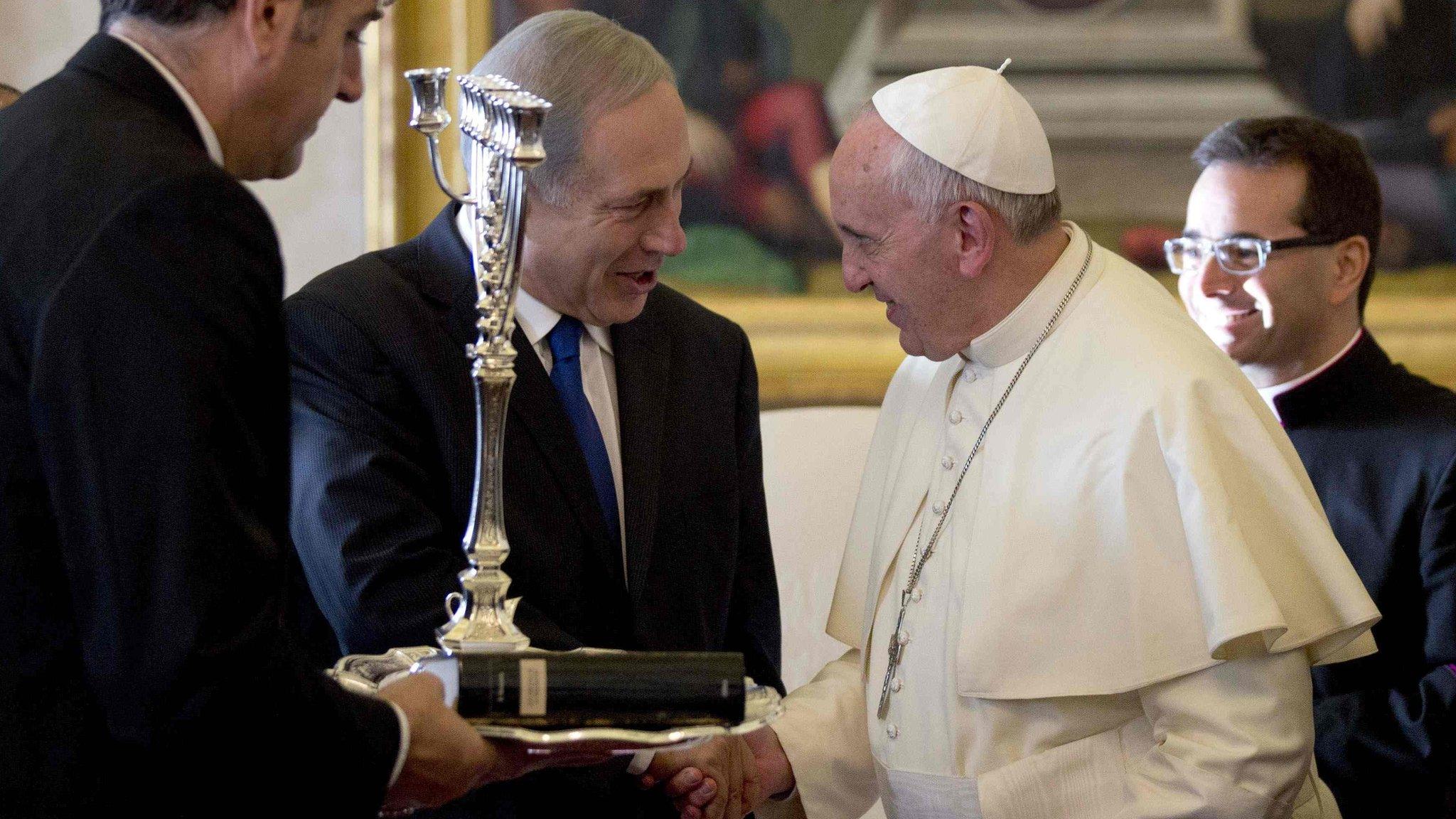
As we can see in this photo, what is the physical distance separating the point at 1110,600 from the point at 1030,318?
50cm

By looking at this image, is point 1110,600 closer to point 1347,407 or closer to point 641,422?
point 641,422

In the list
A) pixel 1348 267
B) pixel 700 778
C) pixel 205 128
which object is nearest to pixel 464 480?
pixel 700 778

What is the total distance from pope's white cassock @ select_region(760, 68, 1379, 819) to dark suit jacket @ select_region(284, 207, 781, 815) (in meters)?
0.36

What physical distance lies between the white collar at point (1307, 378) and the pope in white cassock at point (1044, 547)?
0.96 m

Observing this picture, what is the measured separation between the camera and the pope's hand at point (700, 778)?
234 cm

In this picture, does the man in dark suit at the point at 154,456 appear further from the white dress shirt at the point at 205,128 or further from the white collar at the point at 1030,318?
the white collar at the point at 1030,318

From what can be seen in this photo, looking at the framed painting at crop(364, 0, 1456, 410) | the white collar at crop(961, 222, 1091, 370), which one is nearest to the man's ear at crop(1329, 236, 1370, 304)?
the framed painting at crop(364, 0, 1456, 410)

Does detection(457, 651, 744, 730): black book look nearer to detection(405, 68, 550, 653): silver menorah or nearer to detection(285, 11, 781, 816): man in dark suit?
detection(405, 68, 550, 653): silver menorah

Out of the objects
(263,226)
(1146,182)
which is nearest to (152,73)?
(263,226)

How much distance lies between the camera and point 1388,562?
308 cm

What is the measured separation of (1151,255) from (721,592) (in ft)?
7.55

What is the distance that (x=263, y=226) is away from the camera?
1532mm

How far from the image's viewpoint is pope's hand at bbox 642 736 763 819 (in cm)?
234

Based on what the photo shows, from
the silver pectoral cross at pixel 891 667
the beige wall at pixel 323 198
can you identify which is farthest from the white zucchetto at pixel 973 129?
the beige wall at pixel 323 198
